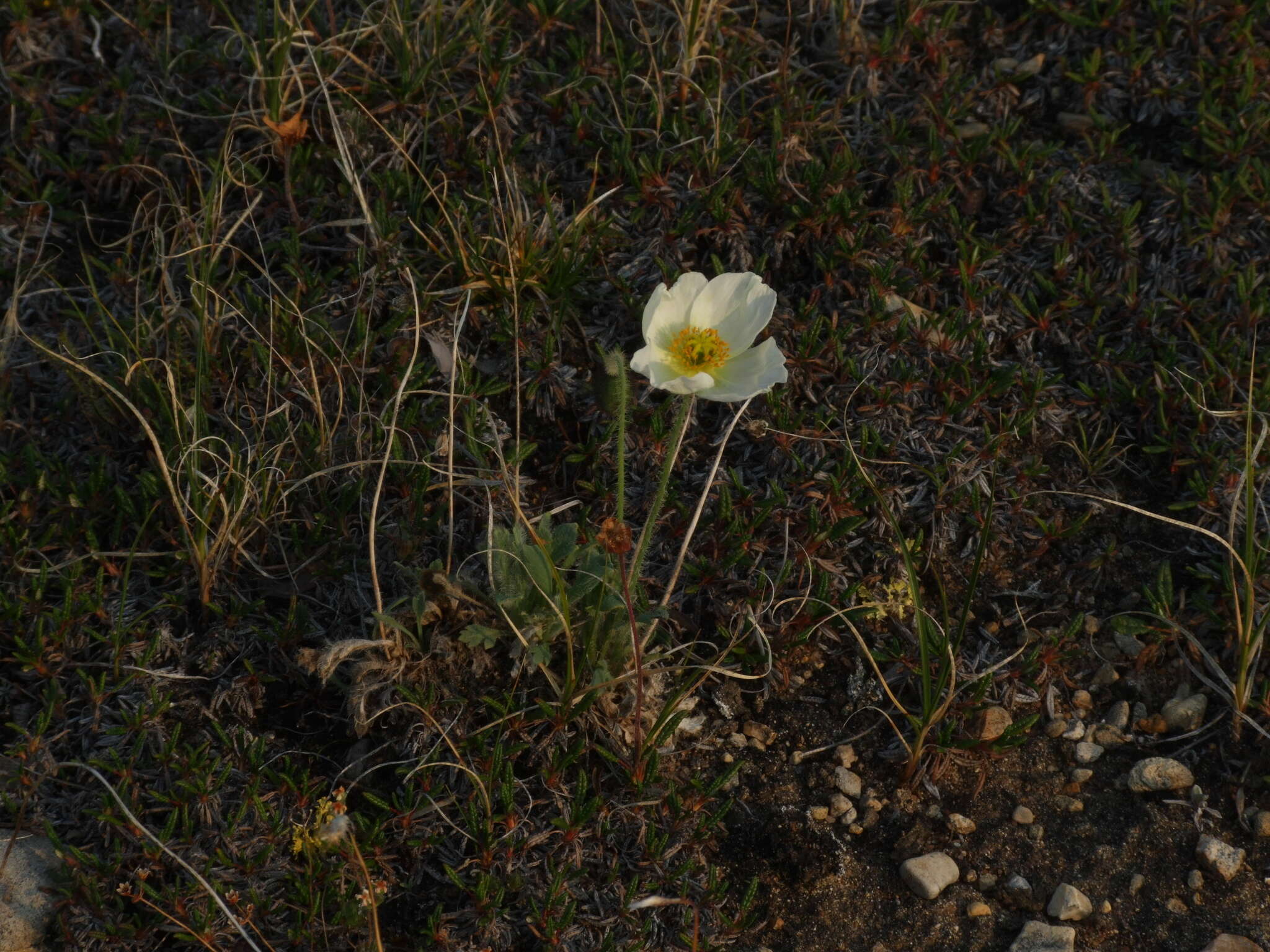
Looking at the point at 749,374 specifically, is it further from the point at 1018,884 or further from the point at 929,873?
the point at 1018,884

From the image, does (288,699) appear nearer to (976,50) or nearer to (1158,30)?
(976,50)

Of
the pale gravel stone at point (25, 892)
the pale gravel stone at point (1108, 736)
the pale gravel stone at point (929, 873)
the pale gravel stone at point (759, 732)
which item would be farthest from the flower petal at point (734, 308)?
the pale gravel stone at point (25, 892)

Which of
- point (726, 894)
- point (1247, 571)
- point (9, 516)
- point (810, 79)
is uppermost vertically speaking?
point (810, 79)

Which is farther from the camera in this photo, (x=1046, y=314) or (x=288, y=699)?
(x=1046, y=314)

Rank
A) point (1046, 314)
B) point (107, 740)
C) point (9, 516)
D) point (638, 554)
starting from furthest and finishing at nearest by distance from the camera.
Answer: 1. point (1046, 314)
2. point (9, 516)
3. point (107, 740)
4. point (638, 554)

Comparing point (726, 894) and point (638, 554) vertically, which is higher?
point (638, 554)

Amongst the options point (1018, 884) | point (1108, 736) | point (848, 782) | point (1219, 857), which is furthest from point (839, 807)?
point (1219, 857)

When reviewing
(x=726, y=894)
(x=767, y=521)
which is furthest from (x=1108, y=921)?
(x=767, y=521)
